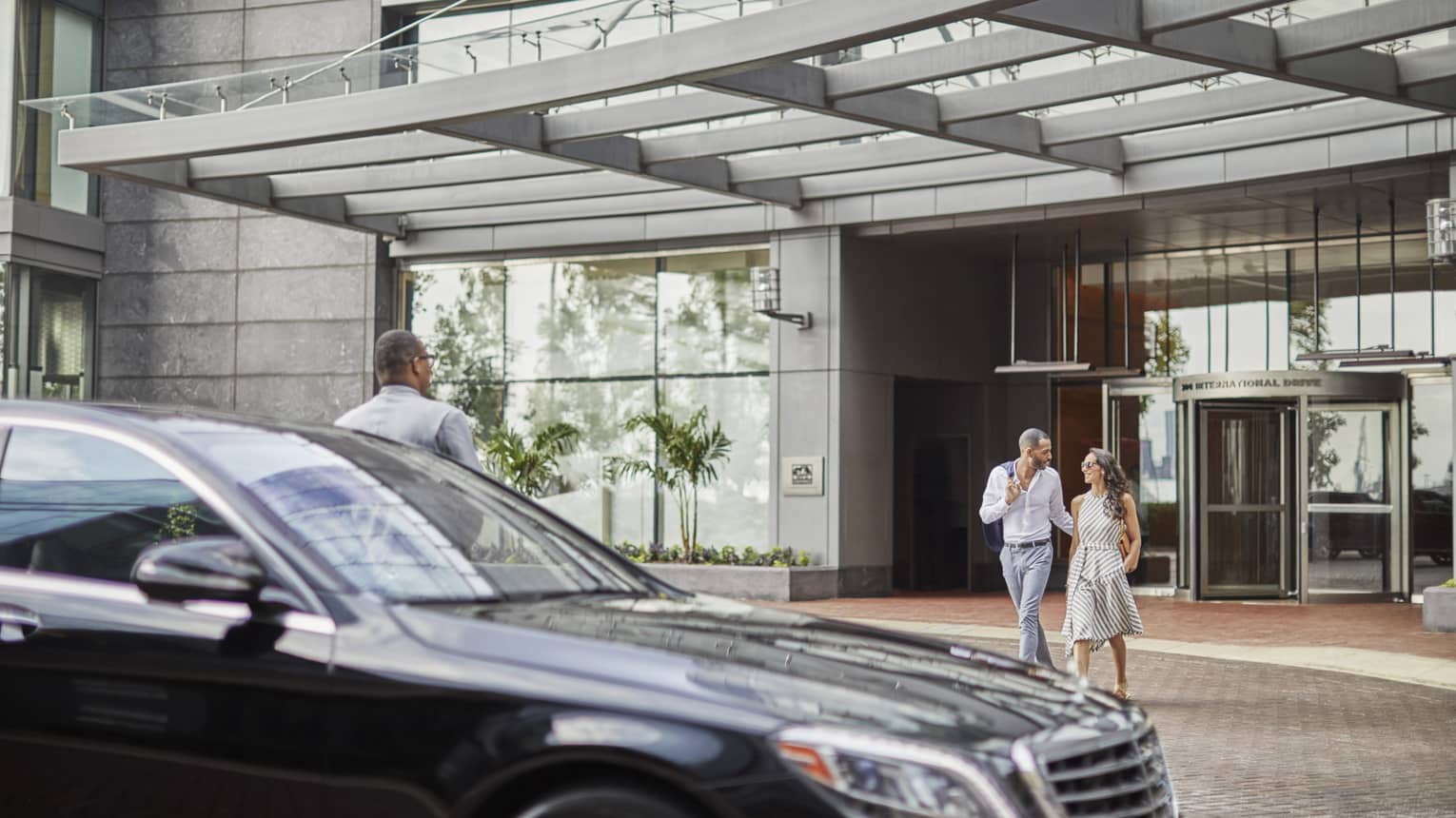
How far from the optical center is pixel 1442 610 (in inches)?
661

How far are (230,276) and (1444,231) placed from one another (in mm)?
17568

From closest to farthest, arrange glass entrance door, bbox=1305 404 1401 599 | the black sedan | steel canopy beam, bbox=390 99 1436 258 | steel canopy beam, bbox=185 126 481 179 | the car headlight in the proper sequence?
the car headlight, the black sedan, steel canopy beam, bbox=390 99 1436 258, steel canopy beam, bbox=185 126 481 179, glass entrance door, bbox=1305 404 1401 599

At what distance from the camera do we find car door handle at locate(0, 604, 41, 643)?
397 centimetres

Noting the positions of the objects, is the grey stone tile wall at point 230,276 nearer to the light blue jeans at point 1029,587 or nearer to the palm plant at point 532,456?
the palm plant at point 532,456

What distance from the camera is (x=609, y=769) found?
3.38 metres

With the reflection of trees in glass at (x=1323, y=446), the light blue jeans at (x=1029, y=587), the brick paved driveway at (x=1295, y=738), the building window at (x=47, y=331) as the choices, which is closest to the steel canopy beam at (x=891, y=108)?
the light blue jeans at (x=1029, y=587)

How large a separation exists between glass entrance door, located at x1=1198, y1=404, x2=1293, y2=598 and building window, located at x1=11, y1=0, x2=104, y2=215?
1757 centimetres

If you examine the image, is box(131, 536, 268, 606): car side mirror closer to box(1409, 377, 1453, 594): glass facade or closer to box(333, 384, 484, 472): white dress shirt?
box(333, 384, 484, 472): white dress shirt

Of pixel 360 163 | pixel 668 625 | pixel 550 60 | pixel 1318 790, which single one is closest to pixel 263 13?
pixel 360 163

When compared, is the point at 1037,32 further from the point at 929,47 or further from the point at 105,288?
the point at 105,288

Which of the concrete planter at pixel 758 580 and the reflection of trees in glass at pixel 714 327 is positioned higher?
the reflection of trees in glass at pixel 714 327

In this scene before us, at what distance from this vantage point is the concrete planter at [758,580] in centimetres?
2136

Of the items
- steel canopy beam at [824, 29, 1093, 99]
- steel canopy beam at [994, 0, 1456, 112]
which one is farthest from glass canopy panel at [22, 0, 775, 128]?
steel canopy beam at [994, 0, 1456, 112]

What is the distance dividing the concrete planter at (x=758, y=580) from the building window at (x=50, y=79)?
11588mm
